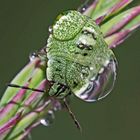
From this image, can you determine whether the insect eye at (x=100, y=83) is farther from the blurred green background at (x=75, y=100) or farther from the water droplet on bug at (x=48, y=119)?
the blurred green background at (x=75, y=100)

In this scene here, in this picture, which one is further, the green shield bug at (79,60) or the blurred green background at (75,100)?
the blurred green background at (75,100)

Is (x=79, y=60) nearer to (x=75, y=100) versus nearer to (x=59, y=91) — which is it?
(x=59, y=91)

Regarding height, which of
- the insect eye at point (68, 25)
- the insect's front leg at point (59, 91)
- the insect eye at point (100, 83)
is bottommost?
the insect eye at point (100, 83)

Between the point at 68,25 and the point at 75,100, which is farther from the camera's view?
A: the point at 75,100

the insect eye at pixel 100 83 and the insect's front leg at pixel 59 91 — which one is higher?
the insect's front leg at pixel 59 91

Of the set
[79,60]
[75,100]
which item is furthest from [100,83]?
[75,100]

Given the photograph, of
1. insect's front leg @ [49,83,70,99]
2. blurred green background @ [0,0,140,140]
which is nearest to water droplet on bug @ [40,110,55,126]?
insect's front leg @ [49,83,70,99]

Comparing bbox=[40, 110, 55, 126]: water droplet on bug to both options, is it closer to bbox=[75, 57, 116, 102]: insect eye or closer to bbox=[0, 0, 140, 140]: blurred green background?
bbox=[75, 57, 116, 102]: insect eye

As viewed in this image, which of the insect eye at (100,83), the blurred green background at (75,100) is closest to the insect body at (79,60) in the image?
the insect eye at (100,83)
